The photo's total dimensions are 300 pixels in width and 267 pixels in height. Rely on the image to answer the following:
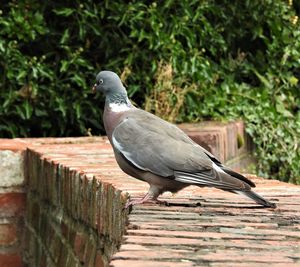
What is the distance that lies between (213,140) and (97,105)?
1.46 metres

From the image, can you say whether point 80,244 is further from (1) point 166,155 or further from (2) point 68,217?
(1) point 166,155

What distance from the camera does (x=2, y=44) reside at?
7.11 metres

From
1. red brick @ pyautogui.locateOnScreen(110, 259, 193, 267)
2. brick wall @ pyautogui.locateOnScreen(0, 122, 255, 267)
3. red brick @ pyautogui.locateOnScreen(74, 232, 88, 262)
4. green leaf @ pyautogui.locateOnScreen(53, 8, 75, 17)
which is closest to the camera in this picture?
red brick @ pyautogui.locateOnScreen(110, 259, 193, 267)

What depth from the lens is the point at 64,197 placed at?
4953mm

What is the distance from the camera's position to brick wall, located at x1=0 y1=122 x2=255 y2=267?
13.2 feet

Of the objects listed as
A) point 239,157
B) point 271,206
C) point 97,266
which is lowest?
point 239,157

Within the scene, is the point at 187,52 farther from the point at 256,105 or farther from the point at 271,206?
the point at 271,206

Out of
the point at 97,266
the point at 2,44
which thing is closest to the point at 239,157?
the point at 2,44

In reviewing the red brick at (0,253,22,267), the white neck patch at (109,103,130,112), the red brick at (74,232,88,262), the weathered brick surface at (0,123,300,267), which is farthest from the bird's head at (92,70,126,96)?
the red brick at (0,253,22,267)

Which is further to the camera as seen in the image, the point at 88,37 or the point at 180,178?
the point at 88,37

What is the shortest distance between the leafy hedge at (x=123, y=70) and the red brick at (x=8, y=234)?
1.39 meters

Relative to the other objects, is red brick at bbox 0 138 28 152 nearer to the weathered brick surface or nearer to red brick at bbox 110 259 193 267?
the weathered brick surface

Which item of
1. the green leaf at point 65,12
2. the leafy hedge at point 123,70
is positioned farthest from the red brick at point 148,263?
the green leaf at point 65,12

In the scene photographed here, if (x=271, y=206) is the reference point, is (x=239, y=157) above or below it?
below
